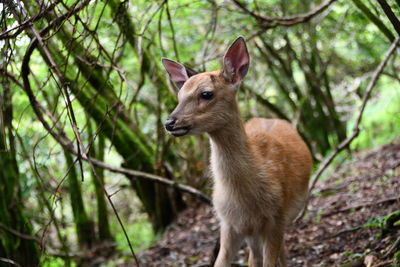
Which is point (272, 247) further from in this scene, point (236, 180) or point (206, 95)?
point (206, 95)

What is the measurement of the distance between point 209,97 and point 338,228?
9.20 ft

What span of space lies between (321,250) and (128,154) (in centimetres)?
350

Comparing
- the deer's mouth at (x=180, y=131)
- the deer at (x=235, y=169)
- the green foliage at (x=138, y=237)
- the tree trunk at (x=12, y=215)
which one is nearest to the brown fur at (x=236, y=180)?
the deer at (x=235, y=169)

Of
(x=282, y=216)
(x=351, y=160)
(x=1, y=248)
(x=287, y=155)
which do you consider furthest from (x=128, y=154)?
(x=351, y=160)

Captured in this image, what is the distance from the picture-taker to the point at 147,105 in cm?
977

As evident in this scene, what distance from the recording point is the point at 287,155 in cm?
572

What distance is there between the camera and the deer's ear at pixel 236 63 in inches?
192

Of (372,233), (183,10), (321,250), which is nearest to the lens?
(372,233)

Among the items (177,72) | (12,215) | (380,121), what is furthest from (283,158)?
(380,121)

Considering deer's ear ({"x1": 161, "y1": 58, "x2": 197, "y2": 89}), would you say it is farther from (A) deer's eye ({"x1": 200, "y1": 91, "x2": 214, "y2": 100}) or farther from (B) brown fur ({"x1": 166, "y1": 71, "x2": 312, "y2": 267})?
(A) deer's eye ({"x1": 200, "y1": 91, "x2": 214, "y2": 100})

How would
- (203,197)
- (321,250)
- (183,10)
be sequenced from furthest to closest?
(183,10) < (203,197) < (321,250)

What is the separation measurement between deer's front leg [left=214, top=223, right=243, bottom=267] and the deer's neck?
506 millimetres

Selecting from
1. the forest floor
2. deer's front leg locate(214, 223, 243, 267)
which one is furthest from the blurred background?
deer's front leg locate(214, 223, 243, 267)

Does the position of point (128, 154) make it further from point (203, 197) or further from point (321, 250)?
point (321, 250)
